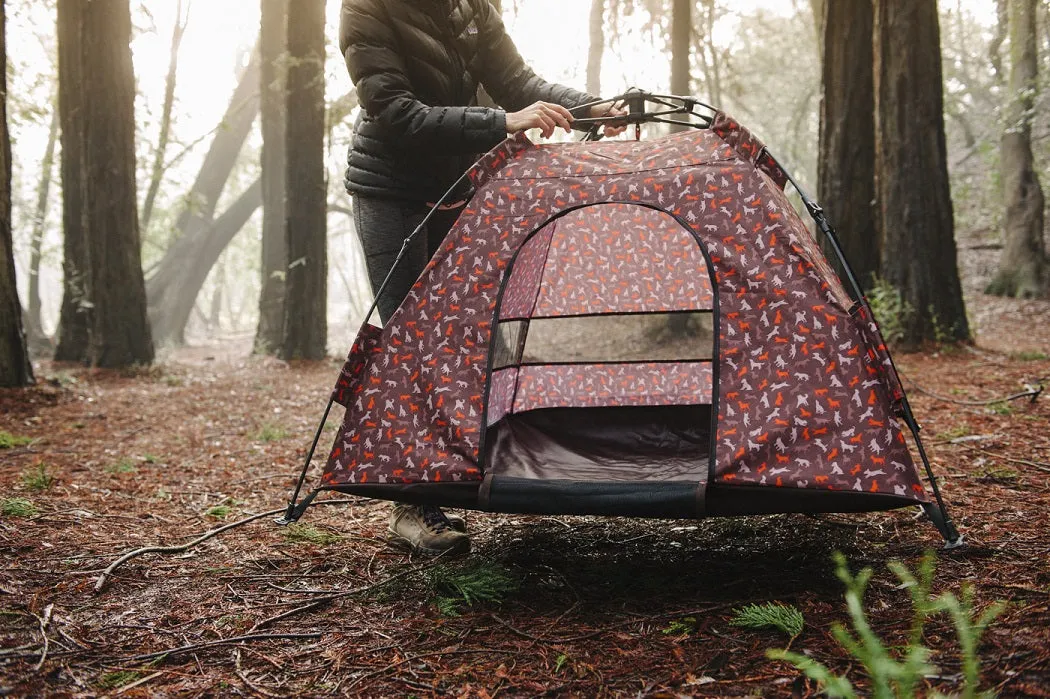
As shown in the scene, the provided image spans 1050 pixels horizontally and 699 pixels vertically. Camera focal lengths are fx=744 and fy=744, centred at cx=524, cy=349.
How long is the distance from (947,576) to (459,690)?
1.34 meters

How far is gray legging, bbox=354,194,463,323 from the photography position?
259cm

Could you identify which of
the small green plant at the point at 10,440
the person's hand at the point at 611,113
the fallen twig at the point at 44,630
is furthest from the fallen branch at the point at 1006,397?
the small green plant at the point at 10,440

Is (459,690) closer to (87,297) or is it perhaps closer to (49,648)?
(49,648)

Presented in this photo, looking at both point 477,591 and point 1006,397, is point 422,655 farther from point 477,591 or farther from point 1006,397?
point 1006,397

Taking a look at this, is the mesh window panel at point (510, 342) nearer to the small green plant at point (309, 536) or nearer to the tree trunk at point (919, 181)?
the small green plant at point (309, 536)

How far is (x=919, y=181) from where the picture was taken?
5.55m

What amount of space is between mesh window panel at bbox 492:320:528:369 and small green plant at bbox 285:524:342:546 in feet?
3.46

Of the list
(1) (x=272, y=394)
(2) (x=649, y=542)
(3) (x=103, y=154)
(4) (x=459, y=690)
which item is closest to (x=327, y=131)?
(3) (x=103, y=154)

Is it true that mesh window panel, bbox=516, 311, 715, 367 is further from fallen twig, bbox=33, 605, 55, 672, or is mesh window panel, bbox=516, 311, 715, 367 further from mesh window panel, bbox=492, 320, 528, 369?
fallen twig, bbox=33, 605, 55, 672

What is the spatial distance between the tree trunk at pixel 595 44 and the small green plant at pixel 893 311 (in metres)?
6.26

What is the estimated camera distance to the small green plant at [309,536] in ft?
8.77

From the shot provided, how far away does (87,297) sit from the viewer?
285 inches

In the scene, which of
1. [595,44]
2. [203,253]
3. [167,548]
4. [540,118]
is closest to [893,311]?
[540,118]

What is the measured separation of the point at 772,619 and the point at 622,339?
722 cm
